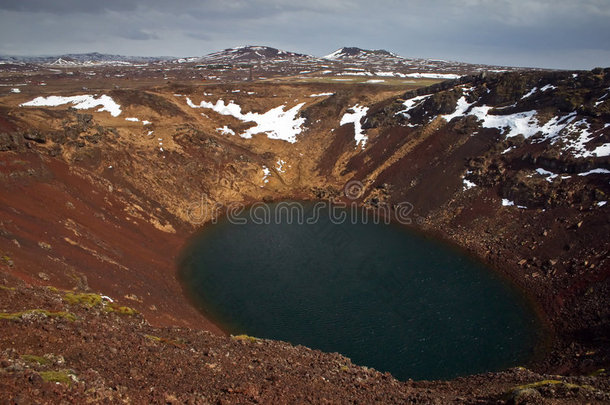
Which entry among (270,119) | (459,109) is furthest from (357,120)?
(459,109)

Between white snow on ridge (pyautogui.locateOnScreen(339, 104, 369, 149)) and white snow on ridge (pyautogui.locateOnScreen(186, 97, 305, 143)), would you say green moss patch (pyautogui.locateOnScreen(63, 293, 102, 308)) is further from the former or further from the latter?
white snow on ridge (pyautogui.locateOnScreen(186, 97, 305, 143))

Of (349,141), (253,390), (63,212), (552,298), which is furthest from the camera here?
(349,141)

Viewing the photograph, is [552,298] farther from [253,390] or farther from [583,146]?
[253,390]

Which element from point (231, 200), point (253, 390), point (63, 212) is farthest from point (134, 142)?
point (253, 390)

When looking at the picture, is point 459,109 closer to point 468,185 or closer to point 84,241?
point 468,185

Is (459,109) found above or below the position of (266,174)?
above

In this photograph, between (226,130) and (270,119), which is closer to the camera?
(226,130)

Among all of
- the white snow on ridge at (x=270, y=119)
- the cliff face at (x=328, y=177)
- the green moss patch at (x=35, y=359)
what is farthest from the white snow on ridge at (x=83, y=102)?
the green moss patch at (x=35, y=359)
